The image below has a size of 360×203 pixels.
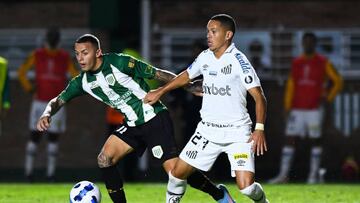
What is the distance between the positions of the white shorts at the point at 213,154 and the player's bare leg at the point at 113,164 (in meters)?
0.80

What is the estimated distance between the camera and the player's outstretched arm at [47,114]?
10961mm

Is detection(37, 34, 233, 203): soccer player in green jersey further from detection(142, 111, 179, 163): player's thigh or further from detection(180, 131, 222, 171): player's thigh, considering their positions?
detection(180, 131, 222, 171): player's thigh

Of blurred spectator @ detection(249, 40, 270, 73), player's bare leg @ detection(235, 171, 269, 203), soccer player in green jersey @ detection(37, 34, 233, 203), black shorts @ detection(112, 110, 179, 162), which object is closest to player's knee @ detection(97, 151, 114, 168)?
soccer player in green jersey @ detection(37, 34, 233, 203)

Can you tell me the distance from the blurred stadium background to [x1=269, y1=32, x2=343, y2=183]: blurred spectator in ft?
4.00

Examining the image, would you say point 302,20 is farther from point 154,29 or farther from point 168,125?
point 168,125

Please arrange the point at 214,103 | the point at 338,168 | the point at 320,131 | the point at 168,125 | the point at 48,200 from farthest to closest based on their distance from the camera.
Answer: the point at 338,168, the point at 320,131, the point at 48,200, the point at 168,125, the point at 214,103

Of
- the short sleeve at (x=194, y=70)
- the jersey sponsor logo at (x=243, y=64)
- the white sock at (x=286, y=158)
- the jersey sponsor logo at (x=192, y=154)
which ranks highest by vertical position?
the jersey sponsor logo at (x=243, y=64)

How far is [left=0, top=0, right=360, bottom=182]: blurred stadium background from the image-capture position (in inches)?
783

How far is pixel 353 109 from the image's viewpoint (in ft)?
65.0

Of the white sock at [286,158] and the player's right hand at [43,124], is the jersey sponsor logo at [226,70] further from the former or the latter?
the white sock at [286,158]

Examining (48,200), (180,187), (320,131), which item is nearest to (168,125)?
(180,187)

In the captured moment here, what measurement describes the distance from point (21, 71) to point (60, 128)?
3.46 ft

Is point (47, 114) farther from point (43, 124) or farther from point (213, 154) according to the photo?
point (213, 154)

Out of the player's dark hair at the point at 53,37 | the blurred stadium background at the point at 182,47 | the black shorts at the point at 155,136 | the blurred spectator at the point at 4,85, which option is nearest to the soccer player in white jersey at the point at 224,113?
the black shorts at the point at 155,136
